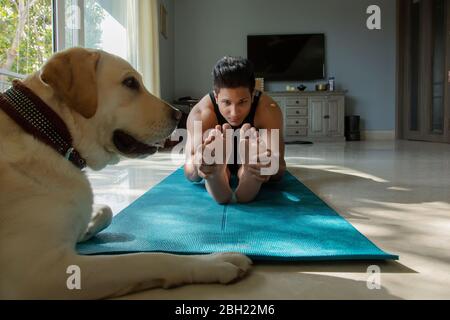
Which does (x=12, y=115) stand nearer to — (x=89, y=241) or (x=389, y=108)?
(x=89, y=241)

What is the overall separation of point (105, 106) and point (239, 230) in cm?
59

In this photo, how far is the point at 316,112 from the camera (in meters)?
7.21

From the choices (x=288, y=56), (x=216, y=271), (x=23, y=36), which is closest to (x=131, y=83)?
(x=216, y=271)

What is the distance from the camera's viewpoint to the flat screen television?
7.45 m

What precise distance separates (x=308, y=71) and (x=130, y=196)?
19.8ft

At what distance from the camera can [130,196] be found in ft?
6.84

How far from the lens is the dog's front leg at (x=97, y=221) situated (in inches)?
48.9

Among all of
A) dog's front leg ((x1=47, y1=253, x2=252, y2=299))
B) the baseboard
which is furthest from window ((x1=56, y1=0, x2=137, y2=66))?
the baseboard

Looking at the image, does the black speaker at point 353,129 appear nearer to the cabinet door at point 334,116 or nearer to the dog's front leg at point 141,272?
the cabinet door at point 334,116

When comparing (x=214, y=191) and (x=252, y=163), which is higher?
(x=252, y=163)

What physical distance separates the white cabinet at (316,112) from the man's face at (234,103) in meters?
5.22

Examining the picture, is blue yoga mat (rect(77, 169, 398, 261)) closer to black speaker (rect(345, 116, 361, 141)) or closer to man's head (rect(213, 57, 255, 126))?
man's head (rect(213, 57, 255, 126))
